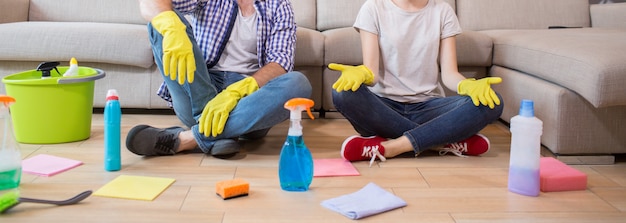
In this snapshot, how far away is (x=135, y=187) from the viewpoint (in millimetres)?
1499

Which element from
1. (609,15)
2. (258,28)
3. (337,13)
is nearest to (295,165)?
(258,28)

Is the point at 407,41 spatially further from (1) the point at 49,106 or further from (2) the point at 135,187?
(1) the point at 49,106

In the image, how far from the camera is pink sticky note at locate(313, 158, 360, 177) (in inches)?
65.3

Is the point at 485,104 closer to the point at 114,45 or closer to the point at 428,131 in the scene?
the point at 428,131

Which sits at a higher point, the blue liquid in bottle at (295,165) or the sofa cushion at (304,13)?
the sofa cushion at (304,13)

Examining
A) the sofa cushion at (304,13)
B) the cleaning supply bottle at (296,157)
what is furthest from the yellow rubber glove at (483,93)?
the sofa cushion at (304,13)

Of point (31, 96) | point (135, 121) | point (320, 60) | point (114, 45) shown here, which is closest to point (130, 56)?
point (114, 45)

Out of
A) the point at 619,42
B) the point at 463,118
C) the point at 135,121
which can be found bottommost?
the point at 135,121

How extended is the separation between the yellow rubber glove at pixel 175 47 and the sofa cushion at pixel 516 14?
1.60 metres

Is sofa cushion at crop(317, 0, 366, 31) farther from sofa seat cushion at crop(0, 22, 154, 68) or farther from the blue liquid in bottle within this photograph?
the blue liquid in bottle

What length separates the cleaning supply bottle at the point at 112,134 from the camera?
1.61 m

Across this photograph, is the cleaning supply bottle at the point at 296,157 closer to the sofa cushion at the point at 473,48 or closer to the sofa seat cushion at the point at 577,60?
the sofa seat cushion at the point at 577,60

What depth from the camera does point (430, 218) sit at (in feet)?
4.37

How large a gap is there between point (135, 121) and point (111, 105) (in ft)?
2.70
